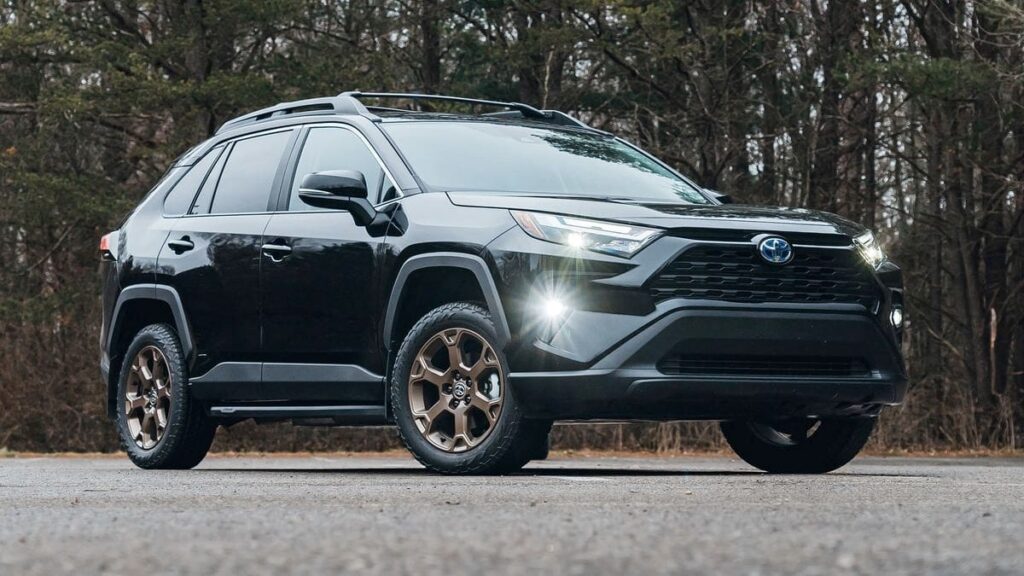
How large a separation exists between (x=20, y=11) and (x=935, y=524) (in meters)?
21.2

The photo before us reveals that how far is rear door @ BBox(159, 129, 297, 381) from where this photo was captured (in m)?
9.68

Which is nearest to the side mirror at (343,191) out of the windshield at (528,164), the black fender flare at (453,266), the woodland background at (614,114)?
the windshield at (528,164)

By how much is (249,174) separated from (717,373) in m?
3.27

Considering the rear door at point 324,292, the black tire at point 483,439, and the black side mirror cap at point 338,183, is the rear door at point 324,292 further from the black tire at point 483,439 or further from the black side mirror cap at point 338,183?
the black tire at point 483,439

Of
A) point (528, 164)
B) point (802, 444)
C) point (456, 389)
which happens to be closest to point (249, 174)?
point (528, 164)

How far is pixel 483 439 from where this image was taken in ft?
27.4

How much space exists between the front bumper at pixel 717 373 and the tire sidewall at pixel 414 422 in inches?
4.9

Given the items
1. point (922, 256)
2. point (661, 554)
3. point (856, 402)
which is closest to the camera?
point (661, 554)

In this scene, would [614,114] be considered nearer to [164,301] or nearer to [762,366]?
[164,301]

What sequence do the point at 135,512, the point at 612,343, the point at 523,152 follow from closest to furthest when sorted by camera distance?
the point at 135,512
the point at 612,343
the point at 523,152

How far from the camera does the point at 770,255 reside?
→ 8.28m

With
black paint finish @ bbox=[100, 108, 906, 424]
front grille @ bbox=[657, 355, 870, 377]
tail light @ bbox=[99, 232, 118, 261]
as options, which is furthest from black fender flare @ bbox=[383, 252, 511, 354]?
tail light @ bbox=[99, 232, 118, 261]

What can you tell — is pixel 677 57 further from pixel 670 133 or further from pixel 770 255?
pixel 770 255

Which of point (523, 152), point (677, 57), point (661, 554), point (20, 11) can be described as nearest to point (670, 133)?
point (677, 57)
